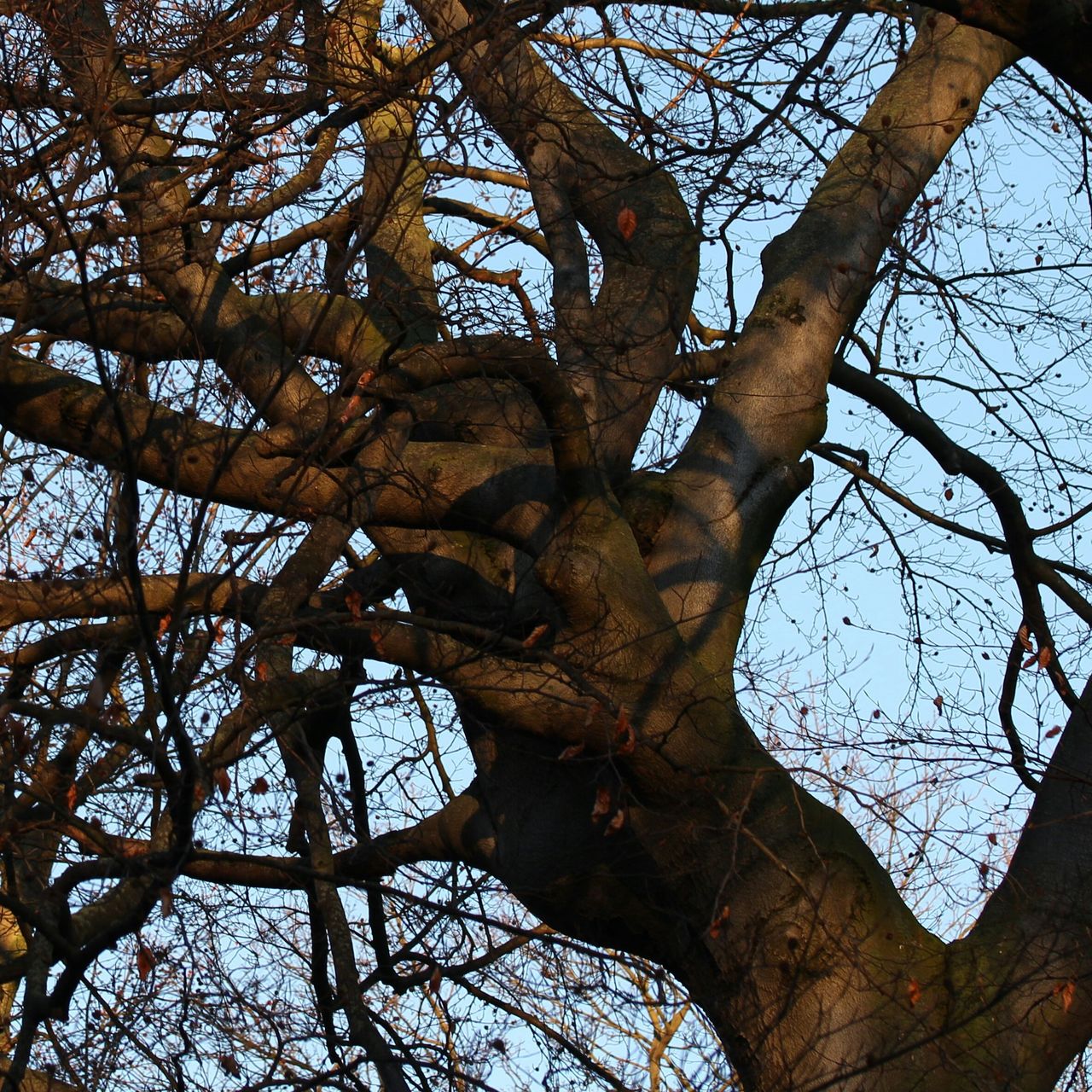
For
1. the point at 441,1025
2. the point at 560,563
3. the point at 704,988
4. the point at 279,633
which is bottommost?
the point at 704,988

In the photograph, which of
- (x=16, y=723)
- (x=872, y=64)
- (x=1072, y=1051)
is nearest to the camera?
(x=16, y=723)

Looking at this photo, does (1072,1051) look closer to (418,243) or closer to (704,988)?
(704,988)

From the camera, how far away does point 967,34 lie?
5.58m

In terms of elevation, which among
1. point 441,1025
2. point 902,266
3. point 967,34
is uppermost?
point 967,34

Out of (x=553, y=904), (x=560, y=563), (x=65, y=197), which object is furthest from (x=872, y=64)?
(x=553, y=904)

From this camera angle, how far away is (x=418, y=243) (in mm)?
5547

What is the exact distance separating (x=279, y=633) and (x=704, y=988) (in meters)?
1.86

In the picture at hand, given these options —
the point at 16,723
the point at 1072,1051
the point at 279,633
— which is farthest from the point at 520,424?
the point at 1072,1051

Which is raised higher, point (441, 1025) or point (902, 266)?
point (902, 266)

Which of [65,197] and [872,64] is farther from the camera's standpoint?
[872,64]

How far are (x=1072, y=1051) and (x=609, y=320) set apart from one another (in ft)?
8.73

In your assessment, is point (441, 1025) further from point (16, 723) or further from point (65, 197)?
point (65, 197)

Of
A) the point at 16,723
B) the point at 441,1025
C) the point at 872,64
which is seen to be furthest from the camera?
the point at 872,64

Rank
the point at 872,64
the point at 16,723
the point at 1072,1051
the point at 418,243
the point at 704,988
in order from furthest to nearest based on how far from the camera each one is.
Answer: the point at 418,243 < the point at 872,64 < the point at 704,988 < the point at 1072,1051 < the point at 16,723
